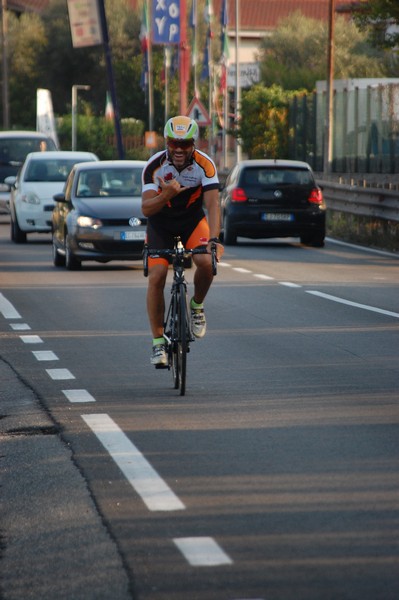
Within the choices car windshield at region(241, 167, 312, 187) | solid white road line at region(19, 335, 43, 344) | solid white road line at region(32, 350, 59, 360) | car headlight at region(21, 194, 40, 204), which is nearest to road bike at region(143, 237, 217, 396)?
solid white road line at region(32, 350, 59, 360)

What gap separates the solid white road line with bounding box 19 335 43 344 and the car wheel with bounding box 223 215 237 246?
548 inches

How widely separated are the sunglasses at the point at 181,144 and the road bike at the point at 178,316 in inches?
25.8

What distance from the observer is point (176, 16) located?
49.2 metres

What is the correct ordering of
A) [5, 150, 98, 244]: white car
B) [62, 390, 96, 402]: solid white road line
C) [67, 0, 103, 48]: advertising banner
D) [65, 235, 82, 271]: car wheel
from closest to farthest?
[62, 390, 96, 402]: solid white road line, [65, 235, 82, 271]: car wheel, [5, 150, 98, 244]: white car, [67, 0, 103, 48]: advertising banner

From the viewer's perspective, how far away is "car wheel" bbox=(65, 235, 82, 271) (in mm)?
22500

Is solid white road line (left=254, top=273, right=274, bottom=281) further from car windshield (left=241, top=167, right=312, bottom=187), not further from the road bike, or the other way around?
the road bike

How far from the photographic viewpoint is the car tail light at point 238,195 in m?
28.0

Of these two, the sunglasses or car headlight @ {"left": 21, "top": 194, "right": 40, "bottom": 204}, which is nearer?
the sunglasses

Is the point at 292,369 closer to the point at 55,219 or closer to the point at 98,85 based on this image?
the point at 55,219

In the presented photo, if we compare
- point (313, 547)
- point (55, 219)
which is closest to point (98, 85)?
point (55, 219)

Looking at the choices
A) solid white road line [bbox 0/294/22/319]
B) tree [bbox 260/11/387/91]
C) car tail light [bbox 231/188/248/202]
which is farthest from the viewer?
tree [bbox 260/11/387/91]

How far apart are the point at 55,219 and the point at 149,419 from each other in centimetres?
1493

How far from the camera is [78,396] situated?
34.1 ft

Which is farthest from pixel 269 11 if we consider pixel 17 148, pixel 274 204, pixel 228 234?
pixel 274 204
